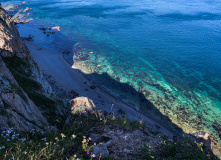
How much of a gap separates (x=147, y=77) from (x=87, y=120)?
19989 millimetres

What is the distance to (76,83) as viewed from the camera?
23484 mm

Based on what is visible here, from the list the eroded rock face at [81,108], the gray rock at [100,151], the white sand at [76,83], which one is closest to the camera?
the gray rock at [100,151]

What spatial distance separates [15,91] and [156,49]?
32512 millimetres

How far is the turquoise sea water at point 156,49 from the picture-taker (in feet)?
72.3

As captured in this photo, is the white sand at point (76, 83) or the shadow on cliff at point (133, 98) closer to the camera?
the shadow on cliff at point (133, 98)

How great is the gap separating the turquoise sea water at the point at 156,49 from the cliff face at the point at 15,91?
1269 cm

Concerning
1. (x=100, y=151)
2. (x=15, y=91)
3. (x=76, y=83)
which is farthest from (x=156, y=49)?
(x=100, y=151)

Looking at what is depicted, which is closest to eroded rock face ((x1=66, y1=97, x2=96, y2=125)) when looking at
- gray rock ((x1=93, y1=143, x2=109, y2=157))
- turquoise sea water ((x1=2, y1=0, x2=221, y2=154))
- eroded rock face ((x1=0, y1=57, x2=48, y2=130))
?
eroded rock face ((x1=0, y1=57, x2=48, y2=130))

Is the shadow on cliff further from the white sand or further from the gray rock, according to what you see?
the gray rock

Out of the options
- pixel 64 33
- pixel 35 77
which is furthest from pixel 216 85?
pixel 64 33

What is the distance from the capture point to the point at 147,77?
2720 cm

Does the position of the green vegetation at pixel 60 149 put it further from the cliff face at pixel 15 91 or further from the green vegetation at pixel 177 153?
the cliff face at pixel 15 91

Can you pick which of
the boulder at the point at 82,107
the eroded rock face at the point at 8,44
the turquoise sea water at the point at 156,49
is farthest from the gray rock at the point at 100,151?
the turquoise sea water at the point at 156,49

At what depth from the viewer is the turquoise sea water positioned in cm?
2205
